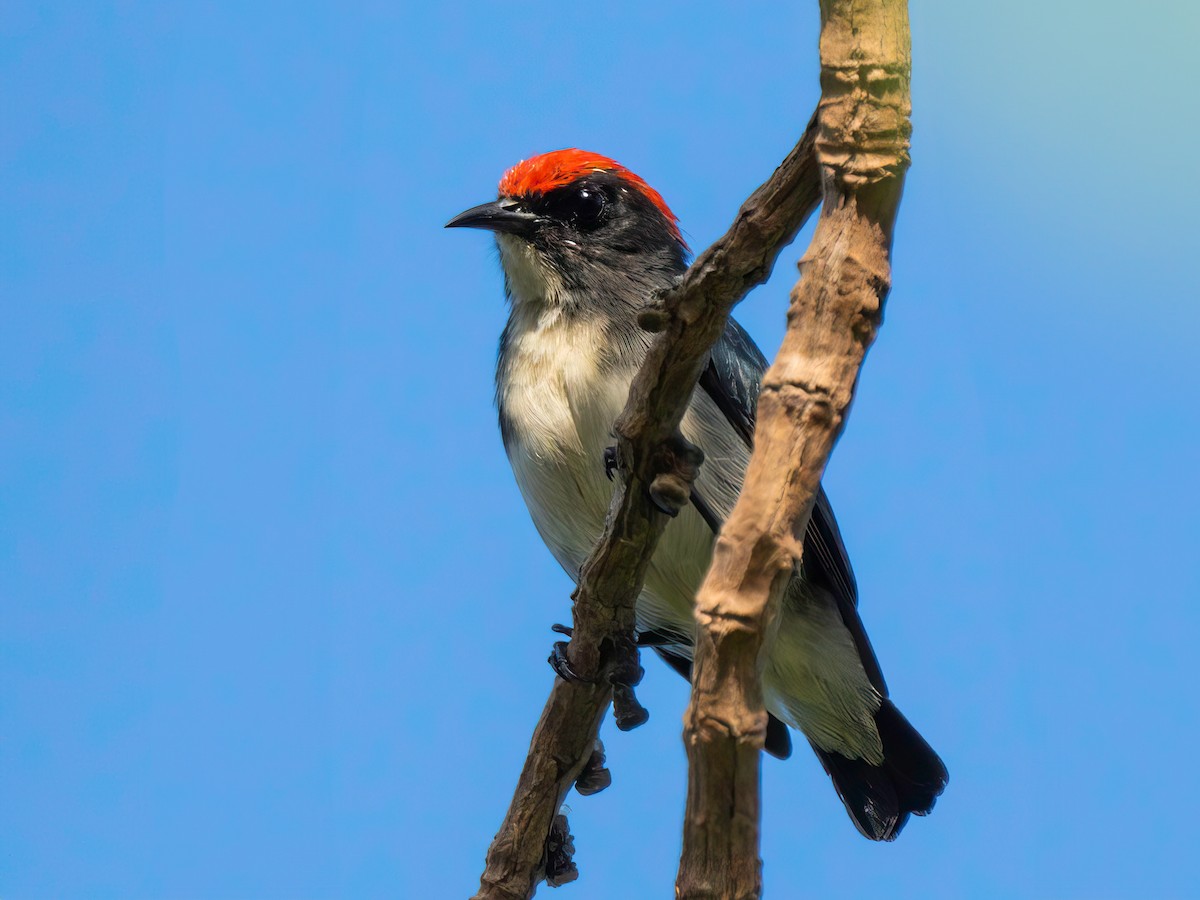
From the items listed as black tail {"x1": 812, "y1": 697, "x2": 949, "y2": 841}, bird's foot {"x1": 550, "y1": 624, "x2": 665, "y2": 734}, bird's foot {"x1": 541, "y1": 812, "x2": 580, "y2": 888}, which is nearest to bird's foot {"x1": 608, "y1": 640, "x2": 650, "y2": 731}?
bird's foot {"x1": 550, "y1": 624, "x2": 665, "y2": 734}

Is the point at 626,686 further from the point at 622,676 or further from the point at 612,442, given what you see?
the point at 612,442

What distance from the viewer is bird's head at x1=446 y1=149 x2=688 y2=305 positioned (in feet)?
16.4

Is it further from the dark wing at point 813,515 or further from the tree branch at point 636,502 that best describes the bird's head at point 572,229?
the tree branch at point 636,502

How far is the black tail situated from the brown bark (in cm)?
252

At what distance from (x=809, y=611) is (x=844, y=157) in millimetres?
2662

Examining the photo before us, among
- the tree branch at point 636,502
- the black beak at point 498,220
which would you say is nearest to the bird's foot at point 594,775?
the tree branch at point 636,502

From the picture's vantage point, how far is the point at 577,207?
518 cm

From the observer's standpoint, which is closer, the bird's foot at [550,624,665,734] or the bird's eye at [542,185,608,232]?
the bird's foot at [550,624,665,734]

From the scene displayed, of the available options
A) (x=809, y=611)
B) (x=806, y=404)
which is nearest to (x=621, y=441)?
(x=806, y=404)

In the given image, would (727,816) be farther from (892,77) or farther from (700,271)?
(892,77)

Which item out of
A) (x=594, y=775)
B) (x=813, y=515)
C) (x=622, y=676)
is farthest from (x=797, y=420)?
(x=813, y=515)

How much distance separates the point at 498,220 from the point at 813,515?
170 centimetres

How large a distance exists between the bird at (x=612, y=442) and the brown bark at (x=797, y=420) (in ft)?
5.79

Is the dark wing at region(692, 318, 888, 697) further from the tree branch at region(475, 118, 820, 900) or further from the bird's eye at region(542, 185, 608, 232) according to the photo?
the tree branch at region(475, 118, 820, 900)
